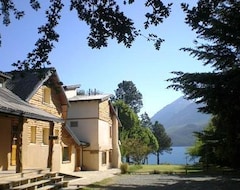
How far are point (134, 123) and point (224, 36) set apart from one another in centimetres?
4300

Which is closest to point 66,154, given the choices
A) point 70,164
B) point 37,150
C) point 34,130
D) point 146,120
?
point 70,164

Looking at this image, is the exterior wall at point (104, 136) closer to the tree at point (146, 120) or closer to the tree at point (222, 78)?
the tree at point (222, 78)

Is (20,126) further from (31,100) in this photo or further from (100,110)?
(100,110)

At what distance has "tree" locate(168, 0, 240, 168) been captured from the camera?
55.6ft

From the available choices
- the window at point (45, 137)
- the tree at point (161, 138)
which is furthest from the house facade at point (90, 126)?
the tree at point (161, 138)

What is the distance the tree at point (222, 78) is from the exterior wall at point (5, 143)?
30.1ft

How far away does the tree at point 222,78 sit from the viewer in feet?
55.6

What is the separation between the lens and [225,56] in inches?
724

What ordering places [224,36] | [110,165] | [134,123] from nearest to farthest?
1. [224,36]
2. [110,165]
3. [134,123]

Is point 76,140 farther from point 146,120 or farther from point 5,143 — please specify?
point 146,120

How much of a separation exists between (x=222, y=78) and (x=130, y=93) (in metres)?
68.5

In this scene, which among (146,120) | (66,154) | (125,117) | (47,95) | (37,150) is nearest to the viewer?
(37,150)

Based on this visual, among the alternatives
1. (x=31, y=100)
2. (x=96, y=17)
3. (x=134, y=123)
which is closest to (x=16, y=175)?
(x=31, y=100)

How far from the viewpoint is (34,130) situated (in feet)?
77.6
